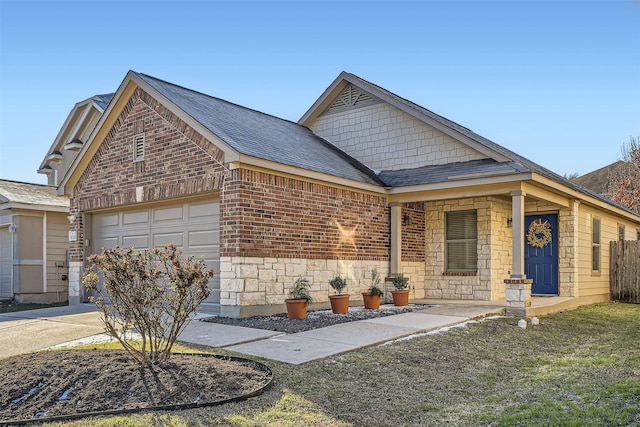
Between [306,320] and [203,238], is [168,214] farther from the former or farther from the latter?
[306,320]

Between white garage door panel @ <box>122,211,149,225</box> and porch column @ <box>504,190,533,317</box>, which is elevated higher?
white garage door panel @ <box>122,211,149,225</box>

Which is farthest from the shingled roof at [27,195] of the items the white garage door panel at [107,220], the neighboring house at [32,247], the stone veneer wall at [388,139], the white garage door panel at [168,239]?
the stone veneer wall at [388,139]

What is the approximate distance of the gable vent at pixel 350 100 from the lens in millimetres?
15428

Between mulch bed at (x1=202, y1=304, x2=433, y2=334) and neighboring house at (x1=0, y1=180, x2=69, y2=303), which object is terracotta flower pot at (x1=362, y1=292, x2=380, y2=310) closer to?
mulch bed at (x1=202, y1=304, x2=433, y2=334)

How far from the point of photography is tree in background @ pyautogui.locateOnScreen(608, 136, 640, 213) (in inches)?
1171

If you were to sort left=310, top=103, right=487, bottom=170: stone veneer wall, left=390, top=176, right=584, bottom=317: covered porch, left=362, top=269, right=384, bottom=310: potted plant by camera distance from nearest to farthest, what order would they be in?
left=362, top=269, right=384, bottom=310: potted plant → left=390, top=176, right=584, bottom=317: covered porch → left=310, top=103, right=487, bottom=170: stone veneer wall

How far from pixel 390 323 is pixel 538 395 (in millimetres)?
4074

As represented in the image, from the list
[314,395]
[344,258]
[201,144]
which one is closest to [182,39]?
[201,144]

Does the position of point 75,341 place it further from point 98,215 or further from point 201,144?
point 98,215

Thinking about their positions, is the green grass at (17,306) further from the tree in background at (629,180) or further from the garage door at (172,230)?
the tree in background at (629,180)

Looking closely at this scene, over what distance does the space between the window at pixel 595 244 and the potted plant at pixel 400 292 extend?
658 cm

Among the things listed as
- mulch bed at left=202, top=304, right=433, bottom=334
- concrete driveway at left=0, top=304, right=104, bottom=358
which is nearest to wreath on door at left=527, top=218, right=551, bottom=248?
mulch bed at left=202, top=304, right=433, bottom=334

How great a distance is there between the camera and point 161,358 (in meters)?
6.06

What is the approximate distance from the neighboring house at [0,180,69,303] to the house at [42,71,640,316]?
11.4 feet
